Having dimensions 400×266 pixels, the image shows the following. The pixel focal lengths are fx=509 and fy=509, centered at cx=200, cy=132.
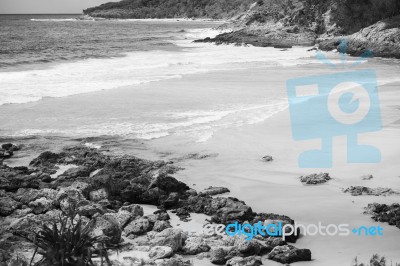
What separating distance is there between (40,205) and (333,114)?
27.2 ft

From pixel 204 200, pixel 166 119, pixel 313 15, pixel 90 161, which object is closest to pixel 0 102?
pixel 166 119

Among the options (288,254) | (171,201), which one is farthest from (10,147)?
(288,254)

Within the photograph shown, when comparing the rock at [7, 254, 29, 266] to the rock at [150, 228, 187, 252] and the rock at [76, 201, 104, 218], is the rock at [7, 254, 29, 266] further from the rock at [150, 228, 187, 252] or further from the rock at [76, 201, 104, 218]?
the rock at [150, 228, 187, 252]

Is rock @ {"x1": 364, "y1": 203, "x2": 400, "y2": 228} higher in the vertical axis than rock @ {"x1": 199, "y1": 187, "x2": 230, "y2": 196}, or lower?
lower

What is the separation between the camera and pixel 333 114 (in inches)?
513

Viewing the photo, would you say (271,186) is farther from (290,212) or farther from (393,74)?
(393,74)

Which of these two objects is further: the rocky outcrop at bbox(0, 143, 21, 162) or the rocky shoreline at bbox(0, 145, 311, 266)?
the rocky outcrop at bbox(0, 143, 21, 162)

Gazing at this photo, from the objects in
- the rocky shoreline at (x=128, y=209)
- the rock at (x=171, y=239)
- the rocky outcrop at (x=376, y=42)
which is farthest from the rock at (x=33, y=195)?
the rocky outcrop at (x=376, y=42)

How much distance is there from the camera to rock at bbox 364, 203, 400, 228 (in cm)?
670

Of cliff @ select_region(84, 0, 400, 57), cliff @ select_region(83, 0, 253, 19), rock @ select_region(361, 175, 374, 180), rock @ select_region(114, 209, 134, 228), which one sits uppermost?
cliff @ select_region(83, 0, 253, 19)

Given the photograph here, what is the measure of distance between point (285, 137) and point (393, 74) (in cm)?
1340

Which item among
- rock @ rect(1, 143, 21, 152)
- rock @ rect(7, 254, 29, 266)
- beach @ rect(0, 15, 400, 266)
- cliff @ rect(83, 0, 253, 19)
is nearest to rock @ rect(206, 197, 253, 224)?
beach @ rect(0, 15, 400, 266)

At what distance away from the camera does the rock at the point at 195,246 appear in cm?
589

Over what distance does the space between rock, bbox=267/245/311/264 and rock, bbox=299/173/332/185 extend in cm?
257
